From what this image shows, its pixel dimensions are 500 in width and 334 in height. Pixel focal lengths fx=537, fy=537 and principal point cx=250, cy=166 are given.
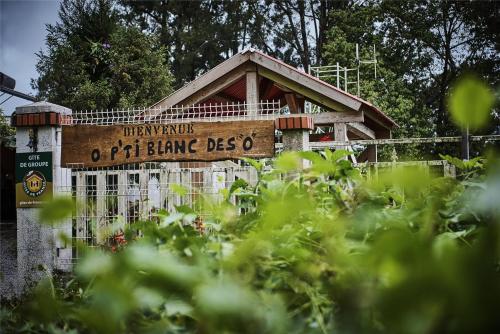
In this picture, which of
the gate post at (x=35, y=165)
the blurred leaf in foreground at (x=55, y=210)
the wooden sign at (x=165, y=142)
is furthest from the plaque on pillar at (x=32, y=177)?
A: the blurred leaf in foreground at (x=55, y=210)

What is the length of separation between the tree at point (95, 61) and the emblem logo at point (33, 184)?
35.6ft

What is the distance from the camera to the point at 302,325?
1.89 feet

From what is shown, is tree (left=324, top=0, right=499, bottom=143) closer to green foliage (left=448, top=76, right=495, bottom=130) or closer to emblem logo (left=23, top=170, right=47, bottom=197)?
emblem logo (left=23, top=170, right=47, bottom=197)

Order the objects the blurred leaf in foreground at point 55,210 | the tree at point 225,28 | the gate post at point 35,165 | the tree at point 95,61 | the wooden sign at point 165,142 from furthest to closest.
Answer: the tree at point 225,28
the tree at point 95,61
the gate post at point 35,165
the wooden sign at point 165,142
the blurred leaf in foreground at point 55,210

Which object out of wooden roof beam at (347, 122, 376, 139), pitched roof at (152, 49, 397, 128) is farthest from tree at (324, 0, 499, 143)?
pitched roof at (152, 49, 397, 128)

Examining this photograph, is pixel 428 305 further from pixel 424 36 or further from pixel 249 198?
pixel 424 36

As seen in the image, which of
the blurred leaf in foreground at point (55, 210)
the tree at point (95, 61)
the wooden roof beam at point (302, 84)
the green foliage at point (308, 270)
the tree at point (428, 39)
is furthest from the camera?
the tree at point (428, 39)

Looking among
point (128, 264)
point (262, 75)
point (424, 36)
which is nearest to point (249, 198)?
point (128, 264)

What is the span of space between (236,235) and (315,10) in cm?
2905

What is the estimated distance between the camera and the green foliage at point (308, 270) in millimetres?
346

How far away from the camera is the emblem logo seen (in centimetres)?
576

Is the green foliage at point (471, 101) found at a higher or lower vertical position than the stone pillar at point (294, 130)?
lower

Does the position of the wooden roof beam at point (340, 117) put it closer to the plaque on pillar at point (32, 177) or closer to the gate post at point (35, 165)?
the gate post at point (35, 165)

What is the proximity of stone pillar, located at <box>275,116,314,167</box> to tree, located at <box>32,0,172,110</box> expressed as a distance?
469 inches
